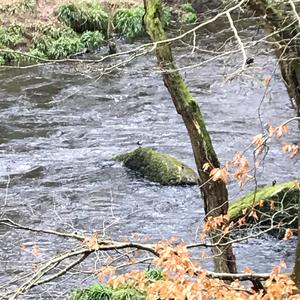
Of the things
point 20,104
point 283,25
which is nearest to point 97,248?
point 283,25

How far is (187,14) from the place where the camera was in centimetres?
2170

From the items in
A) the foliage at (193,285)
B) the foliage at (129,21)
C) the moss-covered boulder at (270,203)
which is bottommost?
the moss-covered boulder at (270,203)

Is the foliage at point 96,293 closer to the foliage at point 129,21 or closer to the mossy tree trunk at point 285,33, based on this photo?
the mossy tree trunk at point 285,33

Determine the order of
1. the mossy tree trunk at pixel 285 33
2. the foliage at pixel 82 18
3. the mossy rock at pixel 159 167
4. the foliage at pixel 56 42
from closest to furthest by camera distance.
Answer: the mossy tree trunk at pixel 285 33 < the mossy rock at pixel 159 167 < the foliage at pixel 56 42 < the foliage at pixel 82 18

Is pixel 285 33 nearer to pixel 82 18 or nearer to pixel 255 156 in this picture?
pixel 255 156

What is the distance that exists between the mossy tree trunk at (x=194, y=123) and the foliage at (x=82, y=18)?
1460 centimetres

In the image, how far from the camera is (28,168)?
11617 millimetres

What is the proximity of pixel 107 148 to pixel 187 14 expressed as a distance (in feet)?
33.9

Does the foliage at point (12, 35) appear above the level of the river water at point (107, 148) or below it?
above

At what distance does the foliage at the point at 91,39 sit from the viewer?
1964 centimetres

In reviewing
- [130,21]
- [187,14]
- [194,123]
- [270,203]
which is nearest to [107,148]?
[270,203]

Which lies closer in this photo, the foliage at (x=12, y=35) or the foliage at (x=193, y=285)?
the foliage at (x=193, y=285)

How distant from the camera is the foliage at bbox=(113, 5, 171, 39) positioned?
20438mm

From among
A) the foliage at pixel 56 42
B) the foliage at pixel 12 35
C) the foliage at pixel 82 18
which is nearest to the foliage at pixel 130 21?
the foliage at pixel 82 18
